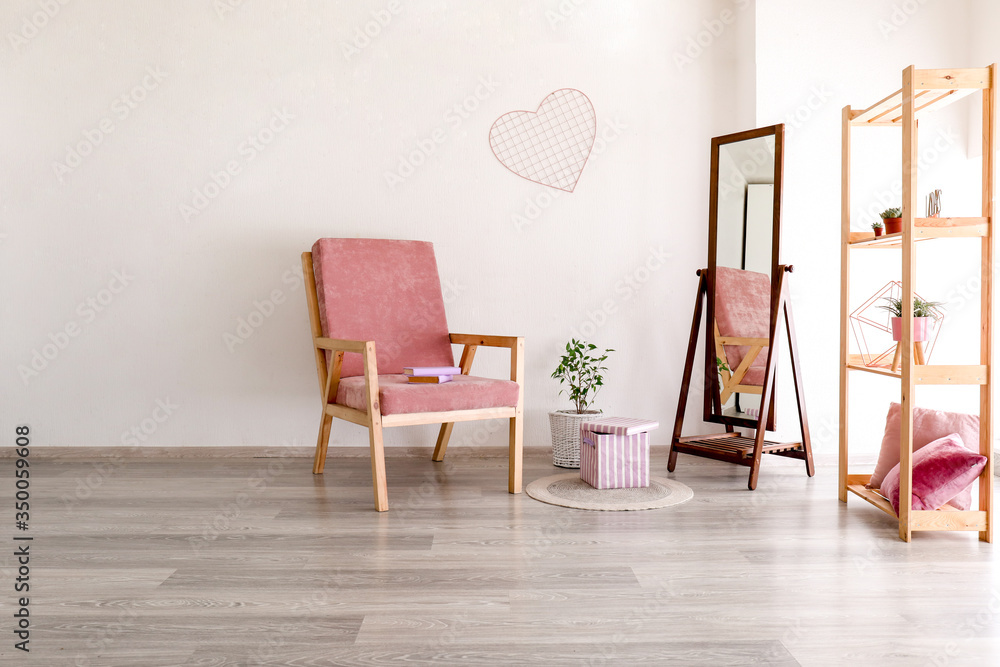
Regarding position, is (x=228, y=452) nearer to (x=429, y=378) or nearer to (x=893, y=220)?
(x=429, y=378)

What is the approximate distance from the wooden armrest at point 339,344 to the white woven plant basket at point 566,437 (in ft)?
3.42

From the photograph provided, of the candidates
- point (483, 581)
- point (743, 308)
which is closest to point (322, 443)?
point (483, 581)

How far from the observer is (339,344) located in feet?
8.90

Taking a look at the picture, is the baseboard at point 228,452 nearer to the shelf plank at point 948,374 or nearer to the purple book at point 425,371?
the purple book at point 425,371

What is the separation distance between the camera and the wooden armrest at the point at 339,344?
8.34 feet

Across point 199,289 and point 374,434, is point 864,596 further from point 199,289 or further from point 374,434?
point 199,289

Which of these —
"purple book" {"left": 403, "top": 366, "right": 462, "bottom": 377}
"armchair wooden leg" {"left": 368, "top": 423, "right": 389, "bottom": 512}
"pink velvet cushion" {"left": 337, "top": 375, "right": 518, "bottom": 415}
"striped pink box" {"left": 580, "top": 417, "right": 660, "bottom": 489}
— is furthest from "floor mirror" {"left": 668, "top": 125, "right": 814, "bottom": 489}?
"armchair wooden leg" {"left": 368, "top": 423, "right": 389, "bottom": 512}

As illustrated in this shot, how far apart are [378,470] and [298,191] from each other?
1.54m

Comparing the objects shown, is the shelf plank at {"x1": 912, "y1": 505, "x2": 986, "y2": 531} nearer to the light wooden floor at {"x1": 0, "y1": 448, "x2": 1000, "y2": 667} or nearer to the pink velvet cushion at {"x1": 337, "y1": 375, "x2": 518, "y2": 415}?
the light wooden floor at {"x1": 0, "y1": 448, "x2": 1000, "y2": 667}

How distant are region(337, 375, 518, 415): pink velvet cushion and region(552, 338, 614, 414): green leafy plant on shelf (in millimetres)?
605

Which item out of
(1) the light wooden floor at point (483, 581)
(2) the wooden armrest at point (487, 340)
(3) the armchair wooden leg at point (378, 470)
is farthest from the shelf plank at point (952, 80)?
(3) the armchair wooden leg at point (378, 470)

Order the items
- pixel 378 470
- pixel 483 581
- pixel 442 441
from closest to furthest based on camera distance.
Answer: pixel 483 581 → pixel 378 470 → pixel 442 441

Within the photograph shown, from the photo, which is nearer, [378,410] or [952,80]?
[952,80]

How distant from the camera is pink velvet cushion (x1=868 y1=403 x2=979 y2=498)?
233cm
